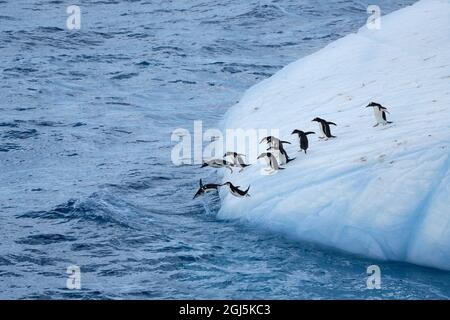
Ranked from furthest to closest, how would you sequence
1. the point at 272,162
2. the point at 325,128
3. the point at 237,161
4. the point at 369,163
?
the point at 237,161 < the point at 325,128 < the point at 272,162 < the point at 369,163

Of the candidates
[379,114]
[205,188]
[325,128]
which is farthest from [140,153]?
[379,114]

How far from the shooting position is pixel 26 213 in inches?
470

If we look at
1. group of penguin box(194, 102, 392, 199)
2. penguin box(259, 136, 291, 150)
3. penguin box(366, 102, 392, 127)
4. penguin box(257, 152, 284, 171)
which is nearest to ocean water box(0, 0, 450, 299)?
A: group of penguin box(194, 102, 392, 199)

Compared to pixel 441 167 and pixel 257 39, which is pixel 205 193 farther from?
pixel 257 39

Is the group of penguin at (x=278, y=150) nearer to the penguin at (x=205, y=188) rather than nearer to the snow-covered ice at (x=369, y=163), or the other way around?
the penguin at (x=205, y=188)

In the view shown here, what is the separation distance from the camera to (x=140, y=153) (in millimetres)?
14711

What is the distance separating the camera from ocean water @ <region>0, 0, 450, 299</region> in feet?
31.5

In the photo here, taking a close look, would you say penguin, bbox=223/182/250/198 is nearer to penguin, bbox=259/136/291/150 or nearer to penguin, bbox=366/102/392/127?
penguin, bbox=259/136/291/150

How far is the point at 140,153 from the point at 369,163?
525 centimetres

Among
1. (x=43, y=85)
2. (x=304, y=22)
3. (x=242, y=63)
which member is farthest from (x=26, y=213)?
(x=304, y=22)

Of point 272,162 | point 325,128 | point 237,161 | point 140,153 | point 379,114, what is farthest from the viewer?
point 140,153

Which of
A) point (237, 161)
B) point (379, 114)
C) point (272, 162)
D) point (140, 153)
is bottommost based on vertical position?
point (272, 162)

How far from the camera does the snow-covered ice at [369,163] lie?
9.64 meters

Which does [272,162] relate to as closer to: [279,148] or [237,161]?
[279,148]
